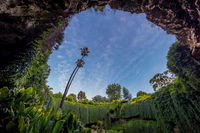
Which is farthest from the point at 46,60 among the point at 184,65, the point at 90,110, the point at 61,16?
the point at 90,110

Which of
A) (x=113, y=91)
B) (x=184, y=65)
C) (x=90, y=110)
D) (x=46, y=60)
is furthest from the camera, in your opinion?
(x=113, y=91)

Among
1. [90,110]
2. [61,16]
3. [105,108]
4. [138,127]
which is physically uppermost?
[61,16]

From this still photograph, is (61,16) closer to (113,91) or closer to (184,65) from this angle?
(184,65)

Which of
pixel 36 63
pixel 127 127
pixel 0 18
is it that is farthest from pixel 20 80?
pixel 127 127

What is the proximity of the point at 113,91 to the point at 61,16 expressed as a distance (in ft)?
71.1

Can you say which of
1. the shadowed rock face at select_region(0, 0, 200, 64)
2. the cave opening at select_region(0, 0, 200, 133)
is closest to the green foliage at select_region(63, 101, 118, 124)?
the cave opening at select_region(0, 0, 200, 133)

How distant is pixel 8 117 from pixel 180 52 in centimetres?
857

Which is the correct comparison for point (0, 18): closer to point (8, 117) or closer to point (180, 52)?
point (8, 117)

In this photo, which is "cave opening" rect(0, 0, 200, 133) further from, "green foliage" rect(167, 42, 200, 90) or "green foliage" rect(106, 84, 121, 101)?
"green foliage" rect(106, 84, 121, 101)

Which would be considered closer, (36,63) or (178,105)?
(36,63)

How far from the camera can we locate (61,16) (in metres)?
4.91

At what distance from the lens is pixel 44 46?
4988 millimetres

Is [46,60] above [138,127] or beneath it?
above

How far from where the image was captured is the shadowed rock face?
3.96m
